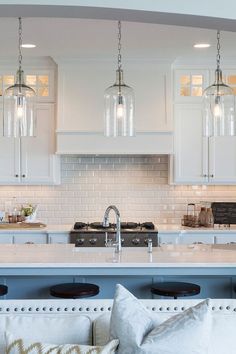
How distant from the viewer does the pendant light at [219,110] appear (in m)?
4.11

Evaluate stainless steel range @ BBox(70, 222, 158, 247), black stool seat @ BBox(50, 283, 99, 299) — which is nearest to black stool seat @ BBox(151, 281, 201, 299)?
black stool seat @ BBox(50, 283, 99, 299)

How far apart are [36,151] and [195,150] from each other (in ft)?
5.90

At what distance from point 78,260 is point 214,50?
10.2ft

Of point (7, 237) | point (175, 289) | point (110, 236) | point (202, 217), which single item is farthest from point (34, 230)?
point (175, 289)

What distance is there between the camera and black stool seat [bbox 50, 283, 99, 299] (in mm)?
3881

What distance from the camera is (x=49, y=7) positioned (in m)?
3.35

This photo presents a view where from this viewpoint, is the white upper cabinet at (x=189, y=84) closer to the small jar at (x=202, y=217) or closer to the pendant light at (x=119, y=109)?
the small jar at (x=202, y=217)

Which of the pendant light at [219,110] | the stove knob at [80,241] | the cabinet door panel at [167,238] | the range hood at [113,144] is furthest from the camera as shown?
the range hood at [113,144]

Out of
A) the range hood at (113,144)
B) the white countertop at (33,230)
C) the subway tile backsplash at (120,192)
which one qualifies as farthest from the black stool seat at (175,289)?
the subway tile backsplash at (120,192)

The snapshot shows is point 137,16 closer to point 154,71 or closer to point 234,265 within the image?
point 234,265

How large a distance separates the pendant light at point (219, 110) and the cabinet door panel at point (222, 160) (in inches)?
91.6

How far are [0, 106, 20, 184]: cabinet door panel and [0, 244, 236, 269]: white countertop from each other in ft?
5.92

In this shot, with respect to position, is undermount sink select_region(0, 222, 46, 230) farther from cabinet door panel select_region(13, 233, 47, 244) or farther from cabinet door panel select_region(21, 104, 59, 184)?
cabinet door panel select_region(21, 104, 59, 184)

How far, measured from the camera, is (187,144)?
6.48 metres
